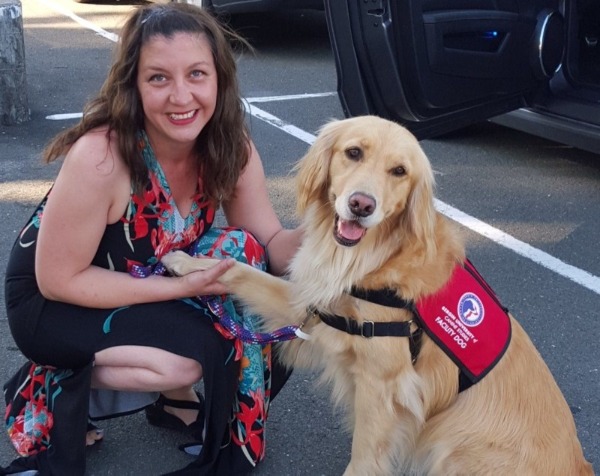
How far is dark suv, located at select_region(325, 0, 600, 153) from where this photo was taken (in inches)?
146

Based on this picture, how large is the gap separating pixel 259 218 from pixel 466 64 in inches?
66.6

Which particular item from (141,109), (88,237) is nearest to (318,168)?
(141,109)

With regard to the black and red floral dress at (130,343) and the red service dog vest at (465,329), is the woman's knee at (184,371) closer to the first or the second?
the black and red floral dress at (130,343)

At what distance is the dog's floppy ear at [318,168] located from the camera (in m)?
2.55

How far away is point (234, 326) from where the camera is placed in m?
2.65

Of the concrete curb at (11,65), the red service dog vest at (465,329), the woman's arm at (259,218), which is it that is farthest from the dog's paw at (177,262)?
the concrete curb at (11,65)

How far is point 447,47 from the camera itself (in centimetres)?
397

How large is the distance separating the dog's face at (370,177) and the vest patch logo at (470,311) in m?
0.24

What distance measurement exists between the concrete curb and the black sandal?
362 centimetres

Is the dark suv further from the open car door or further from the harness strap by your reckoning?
the harness strap

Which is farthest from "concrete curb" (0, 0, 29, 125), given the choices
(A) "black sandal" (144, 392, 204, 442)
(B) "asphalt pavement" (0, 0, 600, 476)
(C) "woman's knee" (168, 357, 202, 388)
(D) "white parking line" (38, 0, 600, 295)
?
(C) "woman's knee" (168, 357, 202, 388)

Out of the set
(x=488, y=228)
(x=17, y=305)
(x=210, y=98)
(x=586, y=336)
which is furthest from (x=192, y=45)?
(x=488, y=228)

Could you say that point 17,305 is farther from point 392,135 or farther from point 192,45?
point 392,135

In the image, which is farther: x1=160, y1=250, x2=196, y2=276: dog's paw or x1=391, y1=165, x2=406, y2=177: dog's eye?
x1=160, y1=250, x2=196, y2=276: dog's paw
